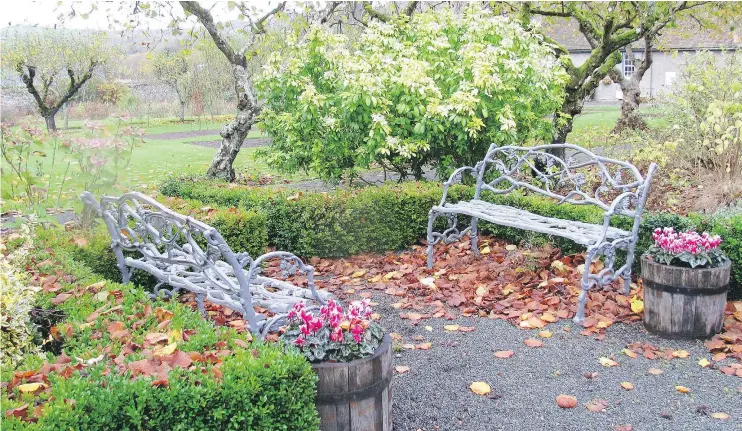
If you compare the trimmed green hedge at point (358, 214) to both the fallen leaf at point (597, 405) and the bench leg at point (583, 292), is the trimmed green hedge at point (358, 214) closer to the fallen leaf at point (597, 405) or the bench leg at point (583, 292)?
the bench leg at point (583, 292)

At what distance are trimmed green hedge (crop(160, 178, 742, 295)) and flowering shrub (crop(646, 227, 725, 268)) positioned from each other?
1.56 m

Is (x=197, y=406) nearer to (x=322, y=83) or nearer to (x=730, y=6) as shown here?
(x=322, y=83)

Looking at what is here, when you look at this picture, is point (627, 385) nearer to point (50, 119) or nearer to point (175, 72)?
point (50, 119)

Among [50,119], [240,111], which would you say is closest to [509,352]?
[240,111]

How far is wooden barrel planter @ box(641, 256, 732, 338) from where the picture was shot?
428cm

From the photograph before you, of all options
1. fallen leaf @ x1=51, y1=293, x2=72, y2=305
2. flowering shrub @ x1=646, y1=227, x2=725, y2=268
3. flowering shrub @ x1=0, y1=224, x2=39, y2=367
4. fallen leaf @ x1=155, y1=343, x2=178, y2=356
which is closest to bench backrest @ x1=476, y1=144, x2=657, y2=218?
flowering shrub @ x1=646, y1=227, x2=725, y2=268

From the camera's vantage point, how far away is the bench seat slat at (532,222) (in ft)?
17.0

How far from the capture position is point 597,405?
3.55 metres

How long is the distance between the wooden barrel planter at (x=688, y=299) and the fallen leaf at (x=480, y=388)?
152cm

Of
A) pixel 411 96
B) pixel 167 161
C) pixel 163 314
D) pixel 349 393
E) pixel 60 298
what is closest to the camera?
pixel 349 393

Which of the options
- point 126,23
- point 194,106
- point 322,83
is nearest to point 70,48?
point 194,106

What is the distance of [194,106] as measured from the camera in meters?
29.2

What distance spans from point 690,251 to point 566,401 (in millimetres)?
1569

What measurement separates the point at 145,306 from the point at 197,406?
4.03 ft
